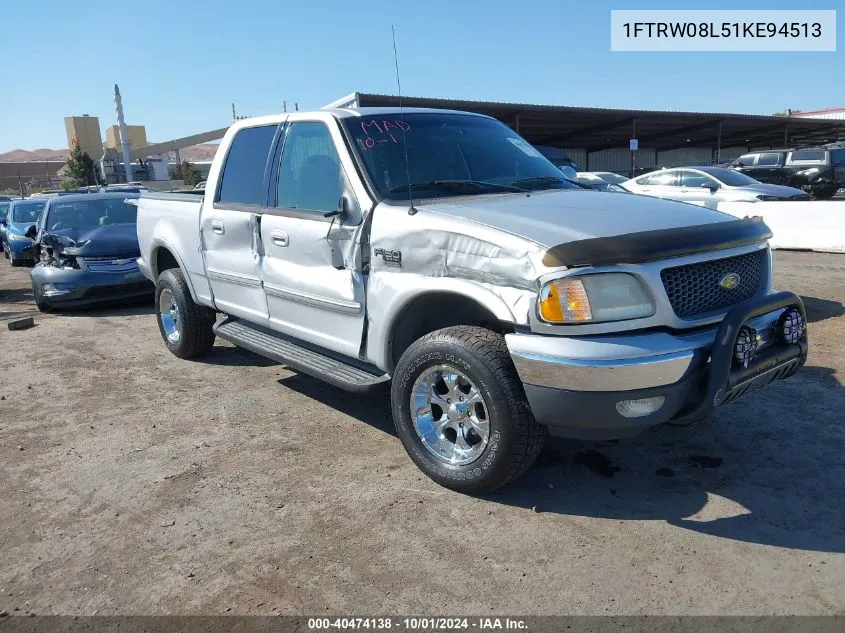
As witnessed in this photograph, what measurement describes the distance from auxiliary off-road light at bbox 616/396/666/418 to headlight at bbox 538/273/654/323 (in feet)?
1.19

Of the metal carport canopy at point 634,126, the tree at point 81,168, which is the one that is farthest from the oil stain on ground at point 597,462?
the tree at point 81,168

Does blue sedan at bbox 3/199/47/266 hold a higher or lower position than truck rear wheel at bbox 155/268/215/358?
higher

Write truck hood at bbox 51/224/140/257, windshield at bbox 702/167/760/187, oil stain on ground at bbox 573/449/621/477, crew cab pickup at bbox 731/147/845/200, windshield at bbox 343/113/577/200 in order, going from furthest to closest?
crew cab pickup at bbox 731/147/845/200 → windshield at bbox 702/167/760/187 → truck hood at bbox 51/224/140/257 → windshield at bbox 343/113/577/200 → oil stain on ground at bbox 573/449/621/477

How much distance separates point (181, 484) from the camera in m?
3.72

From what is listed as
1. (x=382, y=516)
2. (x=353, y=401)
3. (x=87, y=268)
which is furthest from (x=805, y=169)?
(x=382, y=516)

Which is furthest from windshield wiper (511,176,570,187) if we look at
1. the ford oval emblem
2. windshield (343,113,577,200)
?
the ford oval emblem

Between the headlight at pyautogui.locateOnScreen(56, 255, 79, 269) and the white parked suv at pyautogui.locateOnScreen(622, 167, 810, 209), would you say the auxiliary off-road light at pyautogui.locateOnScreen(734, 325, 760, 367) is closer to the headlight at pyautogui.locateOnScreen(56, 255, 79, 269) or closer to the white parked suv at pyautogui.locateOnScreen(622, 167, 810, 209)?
the headlight at pyautogui.locateOnScreen(56, 255, 79, 269)

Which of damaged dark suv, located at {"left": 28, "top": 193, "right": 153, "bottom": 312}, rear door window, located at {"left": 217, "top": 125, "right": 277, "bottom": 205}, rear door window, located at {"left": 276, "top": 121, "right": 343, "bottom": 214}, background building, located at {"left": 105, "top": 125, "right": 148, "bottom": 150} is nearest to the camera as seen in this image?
rear door window, located at {"left": 276, "top": 121, "right": 343, "bottom": 214}

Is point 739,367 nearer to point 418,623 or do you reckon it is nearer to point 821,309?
point 418,623

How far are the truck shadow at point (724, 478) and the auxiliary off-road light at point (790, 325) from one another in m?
0.75

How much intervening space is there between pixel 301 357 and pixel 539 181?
1.88 m

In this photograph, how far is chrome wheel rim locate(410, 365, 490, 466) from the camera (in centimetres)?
333

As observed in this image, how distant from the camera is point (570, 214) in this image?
132 inches

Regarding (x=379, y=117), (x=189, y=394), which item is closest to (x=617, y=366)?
(x=379, y=117)
